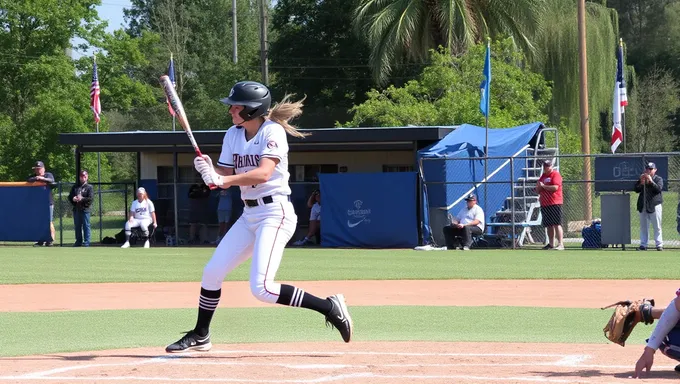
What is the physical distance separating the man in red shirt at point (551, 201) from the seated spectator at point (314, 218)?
239 inches

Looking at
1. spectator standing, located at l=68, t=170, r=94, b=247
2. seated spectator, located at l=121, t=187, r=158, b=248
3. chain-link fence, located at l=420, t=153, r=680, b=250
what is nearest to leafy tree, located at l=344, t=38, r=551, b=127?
chain-link fence, located at l=420, t=153, r=680, b=250

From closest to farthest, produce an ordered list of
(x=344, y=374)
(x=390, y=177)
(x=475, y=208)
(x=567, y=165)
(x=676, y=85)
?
1. (x=344, y=374)
2. (x=475, y=208)
3. (x=390, y=177)
4. (x=567, y=165)
5. (x=676, y=85)

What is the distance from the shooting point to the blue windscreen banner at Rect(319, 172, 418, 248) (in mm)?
24125

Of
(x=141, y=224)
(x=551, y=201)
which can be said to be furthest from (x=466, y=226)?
Answer: (x=141, y=224)

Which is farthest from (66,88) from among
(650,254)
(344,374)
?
(344,374)

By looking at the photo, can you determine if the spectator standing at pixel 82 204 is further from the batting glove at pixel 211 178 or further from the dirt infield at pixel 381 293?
the batting glove at pixel 211 178

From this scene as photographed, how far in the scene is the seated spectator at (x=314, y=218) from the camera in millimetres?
25922

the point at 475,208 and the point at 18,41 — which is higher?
the point at 18,41

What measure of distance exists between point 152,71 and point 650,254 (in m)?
47.5

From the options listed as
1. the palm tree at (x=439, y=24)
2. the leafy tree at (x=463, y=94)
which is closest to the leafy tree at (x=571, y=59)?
the palm tree at (x=439, y=24)

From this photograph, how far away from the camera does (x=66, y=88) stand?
46406 millimetres

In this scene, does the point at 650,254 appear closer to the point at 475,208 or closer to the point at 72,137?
the point at 475,208

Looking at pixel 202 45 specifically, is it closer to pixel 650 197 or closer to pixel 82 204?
pixel 82 204

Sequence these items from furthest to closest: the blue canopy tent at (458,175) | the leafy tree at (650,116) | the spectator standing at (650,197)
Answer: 1. the leafy tree at (650,116)
2. the blue canopy tent at (458,175)
3. the spectator standing at (650,197)
